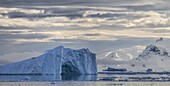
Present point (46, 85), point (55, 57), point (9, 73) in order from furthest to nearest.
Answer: point (9, 73) → point (55, 57) → point (46, 85)

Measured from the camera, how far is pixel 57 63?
70.6 m

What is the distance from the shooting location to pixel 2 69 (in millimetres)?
A: 77562

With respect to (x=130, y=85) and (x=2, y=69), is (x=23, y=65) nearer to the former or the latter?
(x=2, y=69)

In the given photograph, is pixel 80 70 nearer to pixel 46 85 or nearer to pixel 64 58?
pixel 64 58

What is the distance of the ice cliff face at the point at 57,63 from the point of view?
70.2m

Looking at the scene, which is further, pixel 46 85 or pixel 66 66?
pixel 66 66

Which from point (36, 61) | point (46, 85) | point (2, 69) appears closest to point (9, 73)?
point (2, 69)

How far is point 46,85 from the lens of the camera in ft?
156

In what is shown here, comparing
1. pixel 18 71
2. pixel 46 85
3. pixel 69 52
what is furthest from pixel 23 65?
pixel 46 85

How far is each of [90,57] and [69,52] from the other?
3.37m

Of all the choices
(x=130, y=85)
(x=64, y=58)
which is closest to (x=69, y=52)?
(x=64, y=58)

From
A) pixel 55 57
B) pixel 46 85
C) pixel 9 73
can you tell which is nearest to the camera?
pixel 46 85

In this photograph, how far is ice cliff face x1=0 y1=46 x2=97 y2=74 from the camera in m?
70.2

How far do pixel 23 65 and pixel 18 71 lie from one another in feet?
3.43
